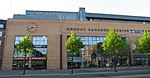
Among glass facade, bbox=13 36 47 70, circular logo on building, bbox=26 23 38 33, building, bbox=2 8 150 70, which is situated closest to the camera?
glass facade, bbox=13 36 47 70

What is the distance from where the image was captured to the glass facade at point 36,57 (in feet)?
205

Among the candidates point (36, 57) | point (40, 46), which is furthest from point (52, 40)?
point (36, 57)

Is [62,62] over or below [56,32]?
below

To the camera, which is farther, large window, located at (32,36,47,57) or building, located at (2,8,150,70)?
large window, located at (32,36,47,57)

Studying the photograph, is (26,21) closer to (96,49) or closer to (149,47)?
(96,49)

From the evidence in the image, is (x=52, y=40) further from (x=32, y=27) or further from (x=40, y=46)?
(x=32, y=27)

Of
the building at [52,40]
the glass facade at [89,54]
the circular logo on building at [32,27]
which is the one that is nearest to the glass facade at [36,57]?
the building at [52,40]

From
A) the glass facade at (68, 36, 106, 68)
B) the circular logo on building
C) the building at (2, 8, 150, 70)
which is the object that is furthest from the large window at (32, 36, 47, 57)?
the glass facade at (68, 36, 106, 68)

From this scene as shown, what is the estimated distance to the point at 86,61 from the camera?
219ft

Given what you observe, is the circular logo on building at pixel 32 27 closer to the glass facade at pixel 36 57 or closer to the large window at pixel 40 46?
the glass facade at pixel 36 57

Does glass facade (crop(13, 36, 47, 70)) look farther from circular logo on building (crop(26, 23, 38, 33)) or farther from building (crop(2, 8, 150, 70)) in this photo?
circular logo on building (crop(26, 23, 38, 33))

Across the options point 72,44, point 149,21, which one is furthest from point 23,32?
point 149,21

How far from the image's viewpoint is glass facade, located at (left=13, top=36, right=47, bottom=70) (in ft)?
205

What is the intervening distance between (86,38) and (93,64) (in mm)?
8837
